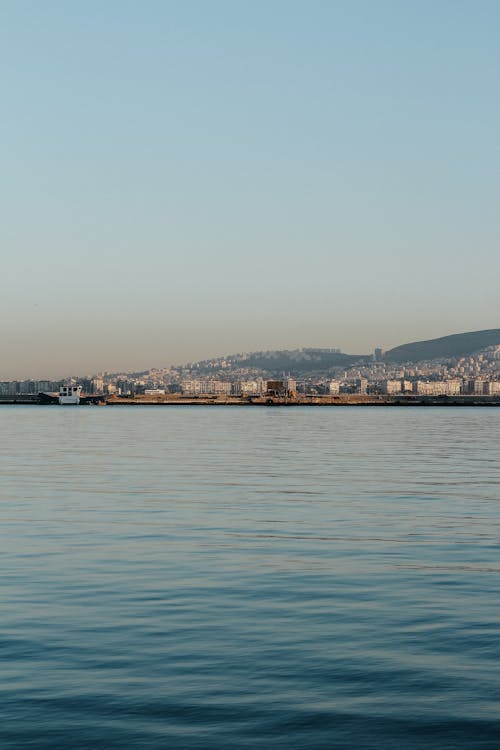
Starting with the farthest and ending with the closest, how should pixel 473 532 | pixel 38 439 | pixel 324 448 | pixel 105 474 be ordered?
1. pixel 38 439
2. pixel 324 448
3. pixel 105 474
4. pixel 473 532

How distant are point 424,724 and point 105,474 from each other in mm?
41141

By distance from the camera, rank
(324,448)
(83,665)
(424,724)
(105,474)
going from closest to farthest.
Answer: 1. (424,724)
2. (83,665)
3. (105,474)
4. (324,448)

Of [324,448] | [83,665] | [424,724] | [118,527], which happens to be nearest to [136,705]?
[83,665]

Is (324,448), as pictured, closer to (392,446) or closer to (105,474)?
(392,446)

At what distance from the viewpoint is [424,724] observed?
1290 cm

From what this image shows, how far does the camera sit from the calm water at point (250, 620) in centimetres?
1294

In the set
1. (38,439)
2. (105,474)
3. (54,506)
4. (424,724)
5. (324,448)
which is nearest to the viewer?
(424,724)

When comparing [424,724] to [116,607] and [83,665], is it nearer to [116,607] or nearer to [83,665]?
[83,665]

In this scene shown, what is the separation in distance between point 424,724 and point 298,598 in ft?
25.9

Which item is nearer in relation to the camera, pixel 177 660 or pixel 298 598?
pixel 177 660

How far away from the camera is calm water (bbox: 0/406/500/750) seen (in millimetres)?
12938

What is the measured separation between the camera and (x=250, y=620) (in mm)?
18688

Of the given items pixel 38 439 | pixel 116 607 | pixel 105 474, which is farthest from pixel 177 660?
pixel 38 439

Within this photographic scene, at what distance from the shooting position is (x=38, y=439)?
9869 centimetres
